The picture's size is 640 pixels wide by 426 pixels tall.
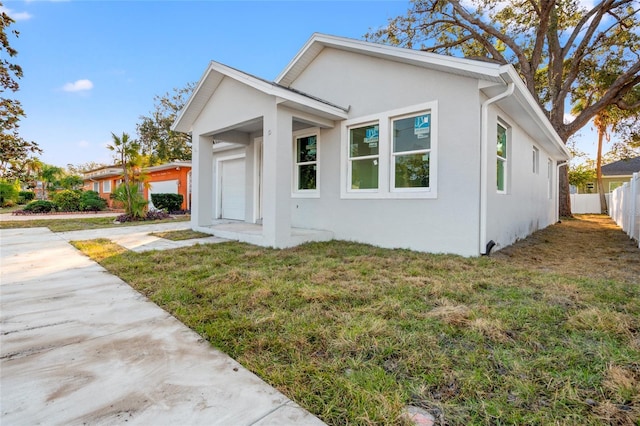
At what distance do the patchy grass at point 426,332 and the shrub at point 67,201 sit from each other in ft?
55.9

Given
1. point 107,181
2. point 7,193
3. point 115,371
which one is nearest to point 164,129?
point 107,181

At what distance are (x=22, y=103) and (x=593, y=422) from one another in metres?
14.9

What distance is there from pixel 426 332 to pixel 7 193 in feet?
97.3

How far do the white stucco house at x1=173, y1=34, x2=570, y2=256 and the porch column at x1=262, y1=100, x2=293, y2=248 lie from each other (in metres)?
0.02

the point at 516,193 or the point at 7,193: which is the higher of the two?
the point at 7,193

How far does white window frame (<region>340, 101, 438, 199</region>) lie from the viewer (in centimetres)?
592

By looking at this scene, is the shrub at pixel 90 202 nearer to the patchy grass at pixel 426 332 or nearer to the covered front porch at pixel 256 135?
the covered front porch at pixel 256 135

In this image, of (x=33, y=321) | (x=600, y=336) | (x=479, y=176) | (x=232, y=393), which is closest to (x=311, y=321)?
(x=232, y=393)

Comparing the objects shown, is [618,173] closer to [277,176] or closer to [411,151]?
[411,151]

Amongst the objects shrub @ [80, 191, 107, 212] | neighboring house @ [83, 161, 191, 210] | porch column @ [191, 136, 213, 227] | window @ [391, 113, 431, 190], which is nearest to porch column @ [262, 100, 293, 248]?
window @ [391, 113, 431, 190]

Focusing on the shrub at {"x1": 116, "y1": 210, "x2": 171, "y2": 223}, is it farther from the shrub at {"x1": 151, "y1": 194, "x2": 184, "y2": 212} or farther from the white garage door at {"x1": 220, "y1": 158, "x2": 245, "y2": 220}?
the white garage door at {"x1": 220, "y1": 158, "x2": 245, "y2": 220}

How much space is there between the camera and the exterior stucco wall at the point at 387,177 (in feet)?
→ 18.3

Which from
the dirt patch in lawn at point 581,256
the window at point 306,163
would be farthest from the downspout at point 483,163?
the window at point 306,163

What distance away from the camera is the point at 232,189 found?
11602 mm
